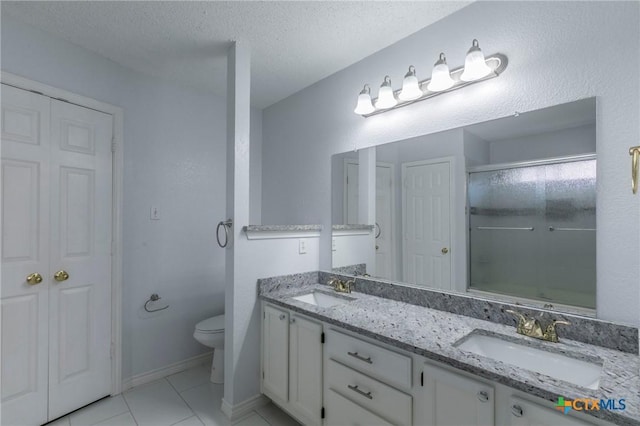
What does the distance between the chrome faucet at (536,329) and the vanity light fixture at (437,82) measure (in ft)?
3.90

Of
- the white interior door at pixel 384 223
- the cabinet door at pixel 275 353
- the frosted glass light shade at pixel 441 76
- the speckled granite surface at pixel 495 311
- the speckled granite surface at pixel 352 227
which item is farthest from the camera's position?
the speckled granite surface at pixel 352 227

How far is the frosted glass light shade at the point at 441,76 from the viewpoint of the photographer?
1.61m

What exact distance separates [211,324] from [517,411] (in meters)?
2.19

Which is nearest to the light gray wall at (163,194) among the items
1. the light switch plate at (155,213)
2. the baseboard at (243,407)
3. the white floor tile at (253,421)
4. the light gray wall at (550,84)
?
the light switch plate at (155,213)

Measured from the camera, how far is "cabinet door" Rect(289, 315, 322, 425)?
165cm

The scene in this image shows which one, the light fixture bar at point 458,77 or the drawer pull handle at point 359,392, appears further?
the light fixture bar at point 458,77

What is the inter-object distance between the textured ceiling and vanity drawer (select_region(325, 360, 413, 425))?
77.5 inches

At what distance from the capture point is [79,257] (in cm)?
206

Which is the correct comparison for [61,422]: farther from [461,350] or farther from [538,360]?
[538,360]

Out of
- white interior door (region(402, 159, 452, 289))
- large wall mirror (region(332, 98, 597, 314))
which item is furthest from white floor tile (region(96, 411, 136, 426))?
white interior door (region(402, 159, 452, 289))

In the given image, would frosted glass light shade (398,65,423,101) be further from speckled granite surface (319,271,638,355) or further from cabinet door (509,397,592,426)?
cabinet door (509,397,592,426)

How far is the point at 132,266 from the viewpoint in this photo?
235cm

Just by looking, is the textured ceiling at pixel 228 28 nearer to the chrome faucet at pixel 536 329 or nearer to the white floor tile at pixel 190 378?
the chrome faucet at pixel 536 329

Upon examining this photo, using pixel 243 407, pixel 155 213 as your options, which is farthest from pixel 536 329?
pixel 155 213
